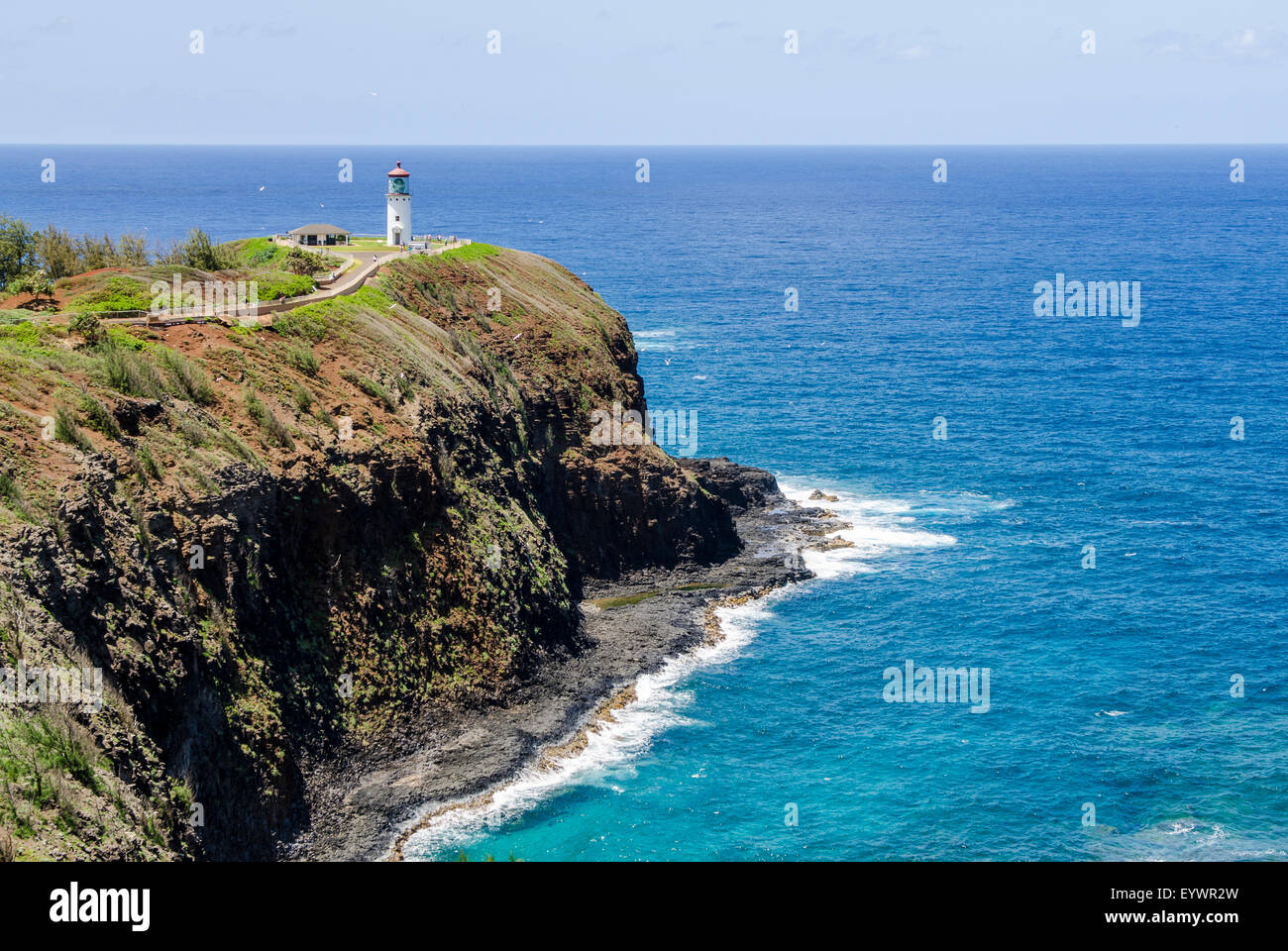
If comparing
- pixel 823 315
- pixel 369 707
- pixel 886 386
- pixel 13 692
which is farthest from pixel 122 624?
pixel 823 315

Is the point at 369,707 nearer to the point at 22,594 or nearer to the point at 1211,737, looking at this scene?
the point at 22,594

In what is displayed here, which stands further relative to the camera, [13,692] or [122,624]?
[122,624]

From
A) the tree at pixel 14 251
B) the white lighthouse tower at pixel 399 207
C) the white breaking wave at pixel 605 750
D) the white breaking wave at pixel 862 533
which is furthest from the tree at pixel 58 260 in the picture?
the white breaking wave at pixel 862 533

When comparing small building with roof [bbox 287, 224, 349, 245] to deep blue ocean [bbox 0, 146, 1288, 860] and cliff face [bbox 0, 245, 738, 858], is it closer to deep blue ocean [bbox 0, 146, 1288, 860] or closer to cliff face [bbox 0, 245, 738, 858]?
cliff face [bbox 0, 245, 738, 858]

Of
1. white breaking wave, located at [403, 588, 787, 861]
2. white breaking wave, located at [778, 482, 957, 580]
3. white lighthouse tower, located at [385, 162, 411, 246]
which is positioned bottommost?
white breaking wave, located at [403, 588, 787, 861]

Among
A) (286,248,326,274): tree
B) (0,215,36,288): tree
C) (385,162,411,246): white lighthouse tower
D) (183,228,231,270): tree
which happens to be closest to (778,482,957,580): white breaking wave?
(385,162,411,246): white lighthouse tower

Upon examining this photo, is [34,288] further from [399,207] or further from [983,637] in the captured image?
[983,637]

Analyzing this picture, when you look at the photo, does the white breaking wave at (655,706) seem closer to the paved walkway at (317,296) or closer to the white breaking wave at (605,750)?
the white breaking wave at (605,750)
